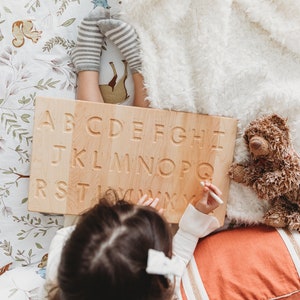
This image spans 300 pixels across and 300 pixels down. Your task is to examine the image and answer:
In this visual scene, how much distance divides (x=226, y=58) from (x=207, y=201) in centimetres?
32

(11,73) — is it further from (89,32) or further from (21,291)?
(21,291)

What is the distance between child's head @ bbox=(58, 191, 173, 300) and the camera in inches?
27.3

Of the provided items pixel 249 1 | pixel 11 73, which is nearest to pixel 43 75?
pixel 11 73

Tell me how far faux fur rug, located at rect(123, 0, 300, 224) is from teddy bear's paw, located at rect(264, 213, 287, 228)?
1.2 inches

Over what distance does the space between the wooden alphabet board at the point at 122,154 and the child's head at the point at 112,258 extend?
0.22m

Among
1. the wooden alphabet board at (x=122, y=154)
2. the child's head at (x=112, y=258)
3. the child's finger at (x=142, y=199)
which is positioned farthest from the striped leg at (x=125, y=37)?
the child's head at (x=112, y=258)

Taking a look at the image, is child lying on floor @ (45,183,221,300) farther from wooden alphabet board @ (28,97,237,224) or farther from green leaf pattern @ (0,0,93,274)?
green leaf pattern @ (0,0,93,274)

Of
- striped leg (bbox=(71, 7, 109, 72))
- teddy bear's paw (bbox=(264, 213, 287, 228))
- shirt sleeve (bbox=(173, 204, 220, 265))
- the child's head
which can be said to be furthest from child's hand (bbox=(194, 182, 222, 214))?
striped leg (bbox=(71, 7, 109, 72))

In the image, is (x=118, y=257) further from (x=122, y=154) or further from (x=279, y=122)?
(x=279, y=122)

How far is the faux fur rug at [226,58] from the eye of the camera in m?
0.96

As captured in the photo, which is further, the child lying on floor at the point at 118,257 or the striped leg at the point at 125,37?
the striped leg at the point at 125,37

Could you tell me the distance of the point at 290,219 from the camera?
953 millimetres

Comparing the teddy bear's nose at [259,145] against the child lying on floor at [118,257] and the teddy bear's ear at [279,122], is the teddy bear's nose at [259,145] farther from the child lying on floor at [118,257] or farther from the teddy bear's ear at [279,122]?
the child lying on floor at [118,257]

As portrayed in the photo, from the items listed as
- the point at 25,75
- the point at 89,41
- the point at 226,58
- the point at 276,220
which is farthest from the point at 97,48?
the point at 276,220
